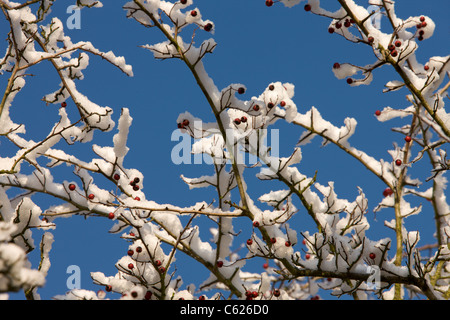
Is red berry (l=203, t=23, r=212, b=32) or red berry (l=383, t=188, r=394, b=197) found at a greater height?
red berry (l=203, t=23, r=212, b=32)

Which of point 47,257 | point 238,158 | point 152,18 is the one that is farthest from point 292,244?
point 152,18

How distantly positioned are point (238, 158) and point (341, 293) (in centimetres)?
157

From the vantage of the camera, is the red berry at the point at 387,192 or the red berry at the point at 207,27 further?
the red berry at the point at 387,192

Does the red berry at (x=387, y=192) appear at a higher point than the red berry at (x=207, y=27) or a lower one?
lower

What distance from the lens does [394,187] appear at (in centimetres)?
498

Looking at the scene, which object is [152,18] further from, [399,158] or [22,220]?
[399,158]

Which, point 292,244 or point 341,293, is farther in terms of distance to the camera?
point 341,293

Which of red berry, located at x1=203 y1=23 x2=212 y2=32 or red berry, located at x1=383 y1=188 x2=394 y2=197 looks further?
red berry, located at x1=383 y1=188 x2=394 y2=197

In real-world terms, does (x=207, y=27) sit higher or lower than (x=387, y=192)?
higher

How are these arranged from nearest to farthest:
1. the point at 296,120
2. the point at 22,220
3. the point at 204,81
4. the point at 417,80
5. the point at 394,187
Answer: the point at 22,220 → the point at 204,81 → the point at 417,80 → the point at 296,120 → the point at 394,187

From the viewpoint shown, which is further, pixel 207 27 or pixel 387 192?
pixel 387 192

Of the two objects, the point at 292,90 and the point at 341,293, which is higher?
the point at 292,90
